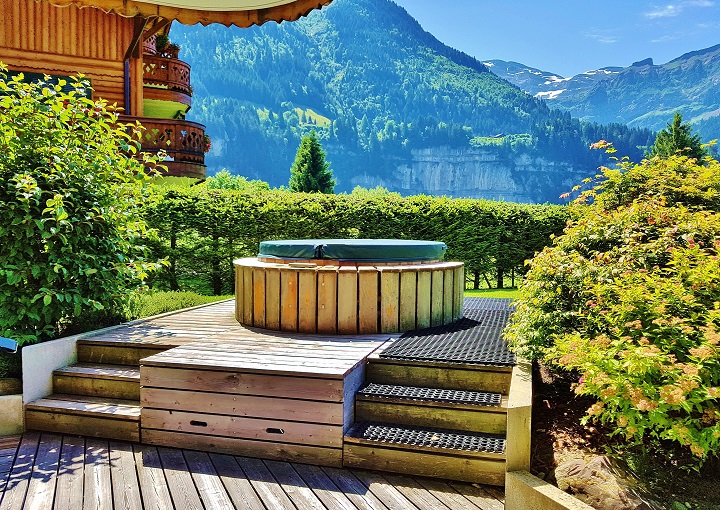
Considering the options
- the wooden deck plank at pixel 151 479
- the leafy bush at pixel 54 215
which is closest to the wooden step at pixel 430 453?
the wooden deck plank at pixel 151 479

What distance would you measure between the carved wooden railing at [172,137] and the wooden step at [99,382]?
691cm

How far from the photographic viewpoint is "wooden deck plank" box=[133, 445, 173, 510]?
2.59m

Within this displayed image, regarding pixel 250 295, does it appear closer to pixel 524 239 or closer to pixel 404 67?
pixel 524 239

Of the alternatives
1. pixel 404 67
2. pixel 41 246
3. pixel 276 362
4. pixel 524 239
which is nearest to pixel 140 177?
pixel 41 246

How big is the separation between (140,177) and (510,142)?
473 ft

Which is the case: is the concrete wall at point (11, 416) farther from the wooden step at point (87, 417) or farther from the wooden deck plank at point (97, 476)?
the wooden deck plank at point (97, 476)

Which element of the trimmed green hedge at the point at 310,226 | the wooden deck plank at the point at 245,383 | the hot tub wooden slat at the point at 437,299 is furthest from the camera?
the trimmed green hedge at the point at 310,226

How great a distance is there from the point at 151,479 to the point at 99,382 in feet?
3.70

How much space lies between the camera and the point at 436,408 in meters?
3.04

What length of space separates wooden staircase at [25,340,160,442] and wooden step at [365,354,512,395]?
1476mm

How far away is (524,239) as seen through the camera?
10266mm

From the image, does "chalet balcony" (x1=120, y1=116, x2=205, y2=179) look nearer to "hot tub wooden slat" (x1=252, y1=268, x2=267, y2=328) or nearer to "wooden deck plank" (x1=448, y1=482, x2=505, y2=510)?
"hot tub wooden slat" (x1=252, y1=268, x2=267, y2=328)

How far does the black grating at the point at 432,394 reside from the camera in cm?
303

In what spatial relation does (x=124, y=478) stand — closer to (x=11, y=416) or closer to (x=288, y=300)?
(x=11, y=416)
